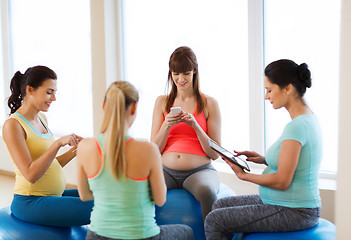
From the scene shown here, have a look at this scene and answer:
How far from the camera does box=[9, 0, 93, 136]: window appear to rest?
4.97 m

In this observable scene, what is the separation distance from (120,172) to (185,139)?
3.83ft

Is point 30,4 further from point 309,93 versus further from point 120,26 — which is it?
point 309,93

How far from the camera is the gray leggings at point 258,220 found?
85.4 inches

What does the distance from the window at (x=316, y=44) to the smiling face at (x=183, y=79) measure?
36.0 inches

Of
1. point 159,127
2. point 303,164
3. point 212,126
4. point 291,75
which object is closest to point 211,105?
point 212,126

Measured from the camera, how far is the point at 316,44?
126 inches

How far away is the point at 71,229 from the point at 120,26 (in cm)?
243

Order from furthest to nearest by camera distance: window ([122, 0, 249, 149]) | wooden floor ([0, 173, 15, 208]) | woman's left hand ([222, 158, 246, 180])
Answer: wooden floor ([0, 173, 15, 208]) < window ([122, 0, 249, 149]) < woman's left hand ([222, 158, 246, 180])

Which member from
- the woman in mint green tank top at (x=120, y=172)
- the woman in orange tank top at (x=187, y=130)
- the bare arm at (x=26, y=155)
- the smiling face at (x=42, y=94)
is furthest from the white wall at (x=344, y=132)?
the smiling face at (x=42, y=94)

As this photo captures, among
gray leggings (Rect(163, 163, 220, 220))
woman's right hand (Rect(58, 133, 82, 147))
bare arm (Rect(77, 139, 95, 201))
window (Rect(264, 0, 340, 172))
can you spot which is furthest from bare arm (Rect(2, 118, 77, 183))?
window (Rect(264, 0, 340, 172))

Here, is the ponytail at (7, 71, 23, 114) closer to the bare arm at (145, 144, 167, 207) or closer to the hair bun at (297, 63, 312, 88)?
the bare arm at (145, 144, 167, 207)

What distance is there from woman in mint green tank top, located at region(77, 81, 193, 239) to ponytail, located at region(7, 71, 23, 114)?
3.34ft

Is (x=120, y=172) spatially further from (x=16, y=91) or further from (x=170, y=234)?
(x=16, y=91)

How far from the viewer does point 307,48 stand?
3246 mm
